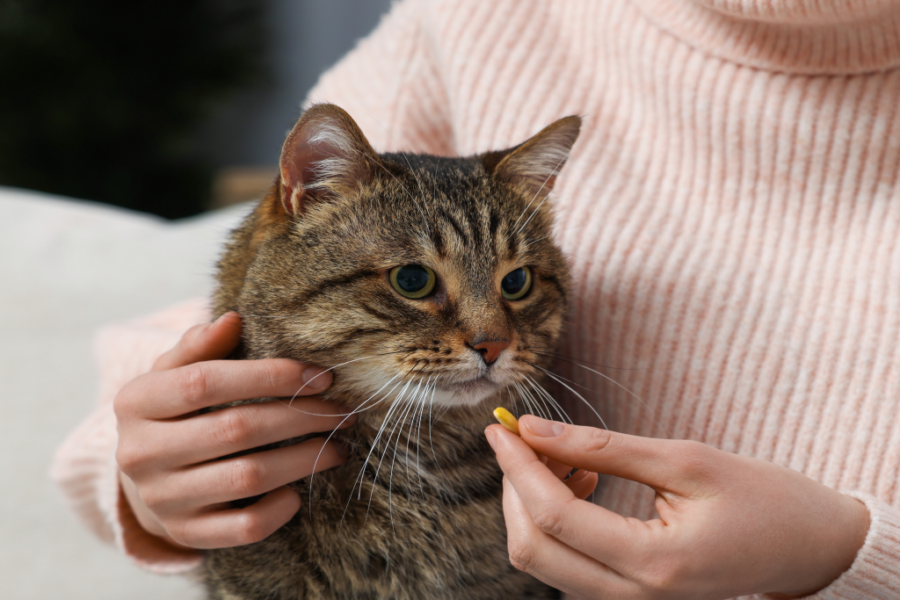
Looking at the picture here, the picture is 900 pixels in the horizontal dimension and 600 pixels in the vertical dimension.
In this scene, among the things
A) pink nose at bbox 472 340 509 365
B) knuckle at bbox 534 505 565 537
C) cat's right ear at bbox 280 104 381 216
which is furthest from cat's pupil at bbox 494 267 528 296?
knuckle at bbox 534 505 565 537

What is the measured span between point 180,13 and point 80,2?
0.41m

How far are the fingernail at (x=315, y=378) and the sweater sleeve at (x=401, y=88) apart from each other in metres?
0.51

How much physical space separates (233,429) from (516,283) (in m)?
0.40

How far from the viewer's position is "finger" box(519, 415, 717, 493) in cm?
65

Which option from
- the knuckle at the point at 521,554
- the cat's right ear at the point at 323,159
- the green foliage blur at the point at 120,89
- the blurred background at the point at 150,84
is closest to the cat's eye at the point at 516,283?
the cat's right ear at the point at 323,159

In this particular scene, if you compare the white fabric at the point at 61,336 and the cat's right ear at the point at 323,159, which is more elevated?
the cat's right ear at the point at 323,159

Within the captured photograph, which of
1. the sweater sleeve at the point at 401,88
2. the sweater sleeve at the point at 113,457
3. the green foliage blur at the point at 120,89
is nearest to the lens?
the sweater sleeve at the point at 113,457

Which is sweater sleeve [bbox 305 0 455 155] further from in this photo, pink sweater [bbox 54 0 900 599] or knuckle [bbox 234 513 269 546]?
knuckle [bbox 234 513 269 546]

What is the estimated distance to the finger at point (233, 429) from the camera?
0.76m

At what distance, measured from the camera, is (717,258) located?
957 mm

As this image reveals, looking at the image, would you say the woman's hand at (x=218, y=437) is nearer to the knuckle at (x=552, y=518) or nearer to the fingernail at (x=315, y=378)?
the fingernail at (x=315, y=378)

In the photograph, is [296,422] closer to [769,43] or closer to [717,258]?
[717,258]

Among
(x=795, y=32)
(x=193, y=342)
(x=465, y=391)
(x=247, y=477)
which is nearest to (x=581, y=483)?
(x=465, y=391)

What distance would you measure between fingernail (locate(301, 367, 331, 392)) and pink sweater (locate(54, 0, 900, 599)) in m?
0.42
